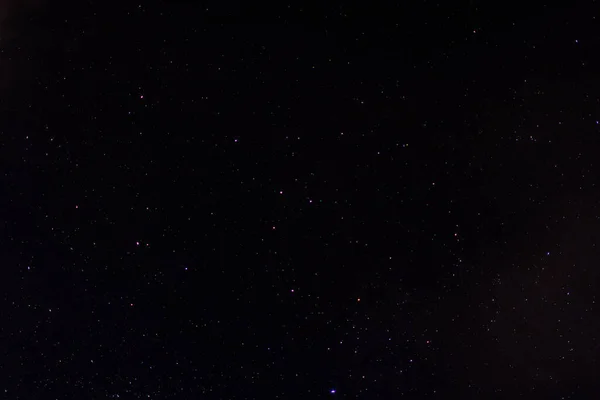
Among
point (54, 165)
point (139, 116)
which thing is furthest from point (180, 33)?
point (54, 165)

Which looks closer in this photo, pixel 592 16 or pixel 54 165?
pixel 592 16

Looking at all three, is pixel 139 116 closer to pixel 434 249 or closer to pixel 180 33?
pixel 180 33

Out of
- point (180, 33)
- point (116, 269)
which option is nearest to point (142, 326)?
point (116, 269)

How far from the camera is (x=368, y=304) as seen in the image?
1.66 ft

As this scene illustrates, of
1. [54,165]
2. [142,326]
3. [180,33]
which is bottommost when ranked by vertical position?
[142,326]

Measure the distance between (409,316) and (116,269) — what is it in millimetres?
297

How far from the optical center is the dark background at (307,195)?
1.55 ft

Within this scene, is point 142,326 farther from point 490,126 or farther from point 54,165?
point 490,126

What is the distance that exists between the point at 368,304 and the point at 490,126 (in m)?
0.20

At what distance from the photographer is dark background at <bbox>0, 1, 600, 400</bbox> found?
47cm

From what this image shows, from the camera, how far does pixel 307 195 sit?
50 centimetres

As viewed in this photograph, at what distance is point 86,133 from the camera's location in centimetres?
54

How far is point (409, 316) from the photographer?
501mm

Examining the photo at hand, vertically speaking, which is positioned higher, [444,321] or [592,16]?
[592,16]
